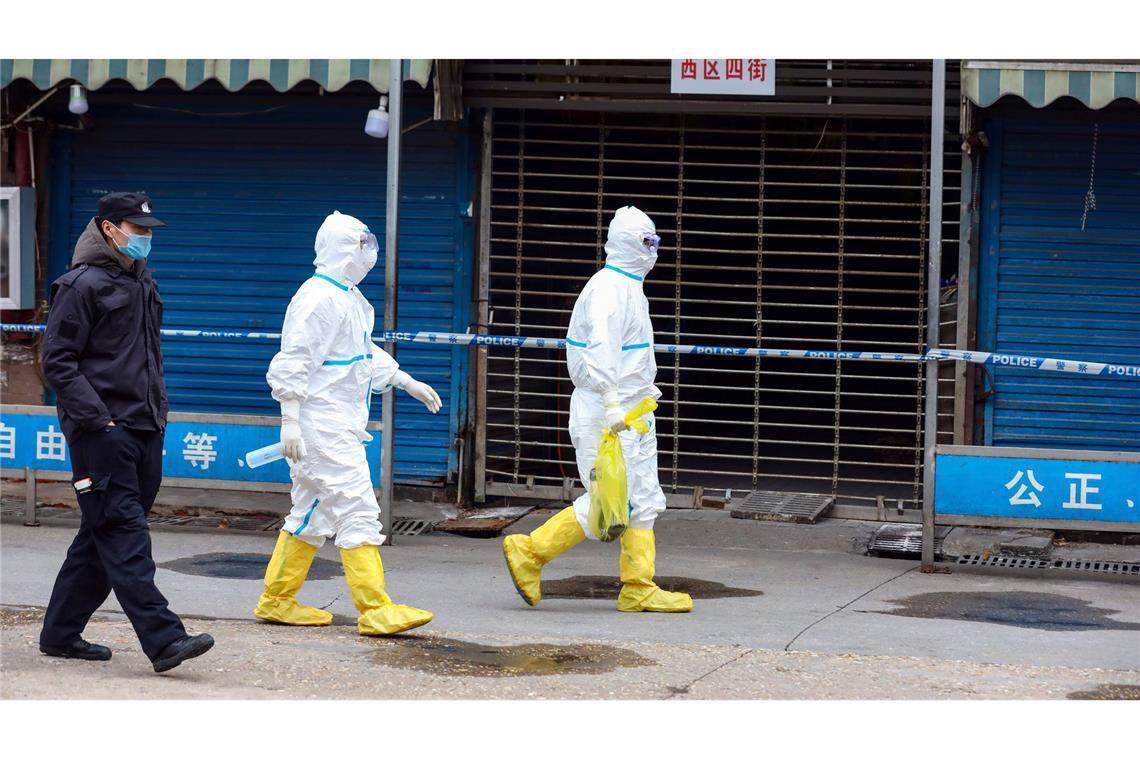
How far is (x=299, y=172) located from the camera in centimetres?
1066

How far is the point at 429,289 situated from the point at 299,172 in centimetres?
127

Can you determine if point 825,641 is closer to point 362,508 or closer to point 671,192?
point 362,508

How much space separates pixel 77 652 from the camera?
606 cm

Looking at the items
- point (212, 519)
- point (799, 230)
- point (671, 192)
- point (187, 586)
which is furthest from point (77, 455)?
point (799, 230)

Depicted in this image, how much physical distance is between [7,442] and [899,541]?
5.71 m

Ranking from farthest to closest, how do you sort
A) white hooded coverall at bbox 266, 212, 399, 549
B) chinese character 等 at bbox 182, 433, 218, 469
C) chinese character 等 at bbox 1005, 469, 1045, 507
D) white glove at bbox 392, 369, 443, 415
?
chinese character 等 at bbox 182, 433, 218, 469, chinese character 等 at bbox 1005, 469, 1045, 507, white glove at bbox 392, 369, 443, 415, white hooded coverall at bbox 266, 212, 399, 549

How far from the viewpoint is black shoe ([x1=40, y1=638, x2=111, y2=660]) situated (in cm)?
605

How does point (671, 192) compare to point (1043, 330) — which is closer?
point (1043, 330)

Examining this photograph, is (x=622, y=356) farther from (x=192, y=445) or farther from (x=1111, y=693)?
(x=192, y=445)

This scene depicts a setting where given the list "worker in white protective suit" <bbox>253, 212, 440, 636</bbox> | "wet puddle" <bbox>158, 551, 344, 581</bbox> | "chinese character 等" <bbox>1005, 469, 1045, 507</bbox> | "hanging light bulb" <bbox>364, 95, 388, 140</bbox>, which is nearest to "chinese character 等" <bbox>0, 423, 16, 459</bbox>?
"wet puddle" <bbox>158, 551, 344, 581</bbox>

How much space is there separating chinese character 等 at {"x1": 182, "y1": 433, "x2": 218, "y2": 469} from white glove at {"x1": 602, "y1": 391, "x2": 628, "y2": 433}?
3304 millimetres

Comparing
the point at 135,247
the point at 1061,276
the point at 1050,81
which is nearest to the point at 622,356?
the point at 135,247

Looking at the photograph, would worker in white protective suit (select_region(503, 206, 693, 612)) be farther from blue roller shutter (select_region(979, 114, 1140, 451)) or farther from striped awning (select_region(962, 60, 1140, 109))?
blue roller shutter (select_region(979, 114, 1140, 451))

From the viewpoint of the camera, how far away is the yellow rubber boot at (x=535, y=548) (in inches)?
288
